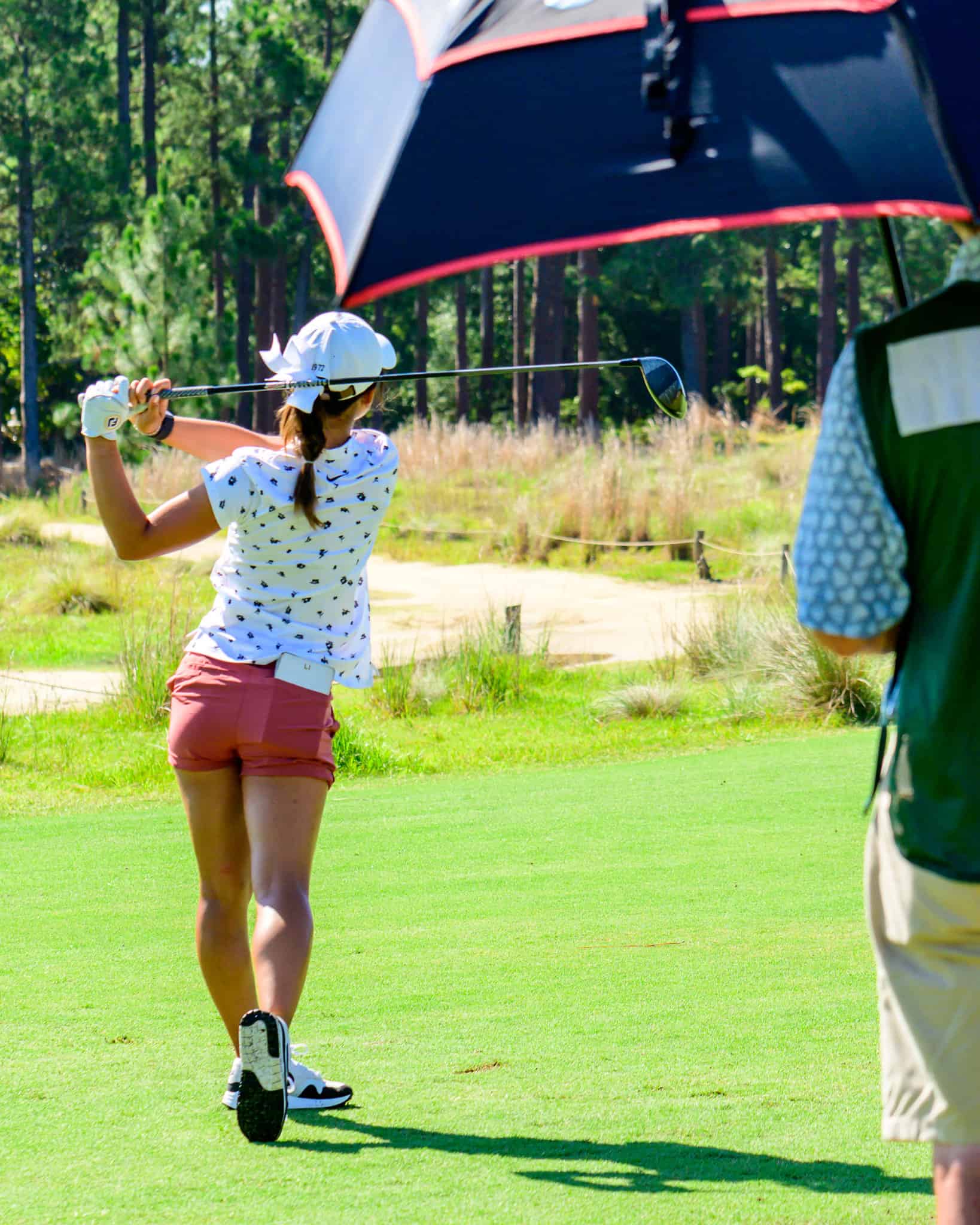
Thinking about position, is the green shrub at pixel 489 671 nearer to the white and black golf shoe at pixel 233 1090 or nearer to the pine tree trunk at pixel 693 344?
the white and black golf shoe at pixel 233 1090

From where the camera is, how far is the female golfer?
3.32m

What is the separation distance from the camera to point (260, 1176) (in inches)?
119

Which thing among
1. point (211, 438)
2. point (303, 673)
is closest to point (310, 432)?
point (211, 438)

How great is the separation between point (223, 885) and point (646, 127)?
6.69 feet

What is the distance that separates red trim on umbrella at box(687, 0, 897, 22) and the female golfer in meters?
A: 1.46

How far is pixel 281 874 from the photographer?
334 cm

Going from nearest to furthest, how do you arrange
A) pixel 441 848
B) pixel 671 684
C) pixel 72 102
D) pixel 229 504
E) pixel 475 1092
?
pixel 229 504, pixel 475 1092, pixel 441 848, pixel 671 684, pixel 72 102

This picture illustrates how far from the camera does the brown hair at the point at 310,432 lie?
3.30 m

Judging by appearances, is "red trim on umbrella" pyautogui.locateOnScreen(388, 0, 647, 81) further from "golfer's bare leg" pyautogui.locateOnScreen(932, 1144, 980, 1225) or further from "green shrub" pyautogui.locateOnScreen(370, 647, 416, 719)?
"green shrub" pyautogui.locateOnScreen(370, 647, 416, 719)

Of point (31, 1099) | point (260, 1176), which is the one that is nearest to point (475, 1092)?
point (260, 1176)

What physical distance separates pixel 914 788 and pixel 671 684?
1061cm

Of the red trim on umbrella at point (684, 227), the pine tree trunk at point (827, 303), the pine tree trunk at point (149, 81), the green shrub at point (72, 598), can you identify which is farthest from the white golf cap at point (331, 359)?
the pine tree trunk at point (149, 81)

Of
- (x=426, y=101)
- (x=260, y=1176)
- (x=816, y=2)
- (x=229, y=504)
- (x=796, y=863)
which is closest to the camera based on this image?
(x=816, y=2)

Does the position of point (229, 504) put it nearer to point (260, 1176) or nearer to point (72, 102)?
point (260, 1176)
